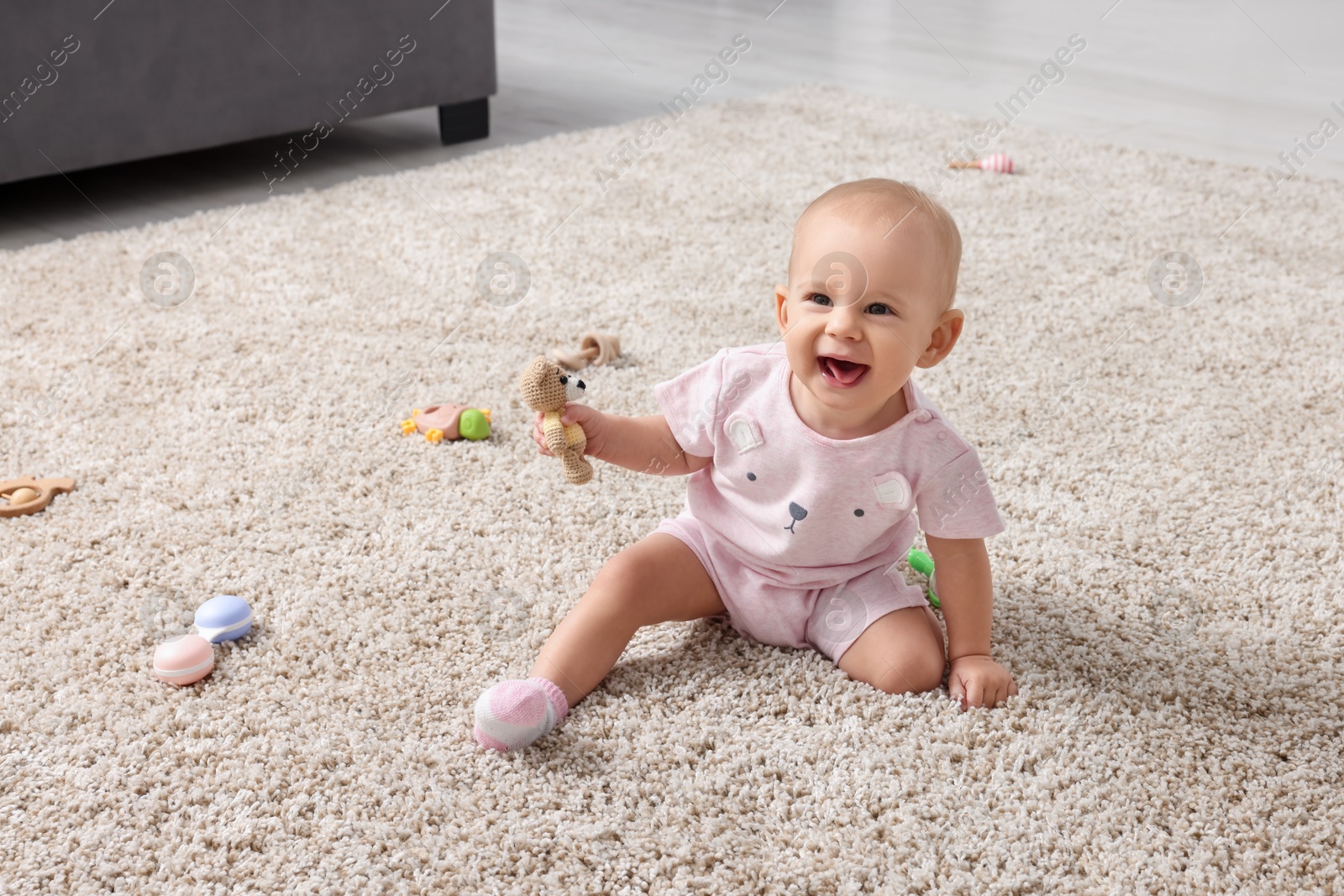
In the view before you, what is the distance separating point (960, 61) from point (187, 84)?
2197 millimetres

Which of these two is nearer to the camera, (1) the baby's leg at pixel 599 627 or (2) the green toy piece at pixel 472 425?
(1) the baby's leg at pixel 599 627

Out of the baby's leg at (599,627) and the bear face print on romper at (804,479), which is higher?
the bear face print on romper at (804,479)

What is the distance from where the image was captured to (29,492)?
107 cm

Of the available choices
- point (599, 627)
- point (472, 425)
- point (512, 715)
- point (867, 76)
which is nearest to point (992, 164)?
point (867, 76)

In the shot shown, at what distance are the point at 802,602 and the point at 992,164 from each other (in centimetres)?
152

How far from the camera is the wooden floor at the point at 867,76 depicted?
85.4 inches

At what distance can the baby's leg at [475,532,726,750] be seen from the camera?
0.77m

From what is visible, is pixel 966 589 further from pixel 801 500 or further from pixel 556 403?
pixel 556 403

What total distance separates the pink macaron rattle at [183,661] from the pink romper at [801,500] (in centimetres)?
37

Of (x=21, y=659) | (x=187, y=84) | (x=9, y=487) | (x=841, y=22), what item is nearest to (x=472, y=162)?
(x=187, y=84)

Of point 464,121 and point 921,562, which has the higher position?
point 921,562

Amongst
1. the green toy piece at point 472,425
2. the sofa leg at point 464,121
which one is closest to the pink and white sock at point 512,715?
the green toy piece at point 472,425

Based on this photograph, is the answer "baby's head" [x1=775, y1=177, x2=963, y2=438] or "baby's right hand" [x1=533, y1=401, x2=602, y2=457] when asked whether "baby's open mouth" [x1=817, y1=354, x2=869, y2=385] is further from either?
"baby's right hand" [x1=533, y1=401, x2=602, y2=457]

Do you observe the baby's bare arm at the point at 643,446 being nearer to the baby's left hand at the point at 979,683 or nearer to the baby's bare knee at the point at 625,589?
the baby's bare knee at the point at 625,589
